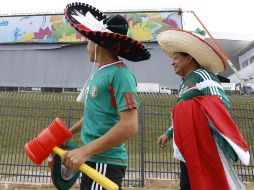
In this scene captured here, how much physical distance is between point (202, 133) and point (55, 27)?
4262 cm

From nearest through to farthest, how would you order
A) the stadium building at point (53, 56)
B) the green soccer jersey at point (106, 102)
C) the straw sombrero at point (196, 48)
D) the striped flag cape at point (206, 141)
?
the green soccer jersey at point (106, 102) < the striped flag cape at point (206, 141) < the straw sombrero at point (196, 48) < the stadium building at point (53, 56)

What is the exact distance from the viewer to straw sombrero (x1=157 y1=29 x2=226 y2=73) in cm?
283

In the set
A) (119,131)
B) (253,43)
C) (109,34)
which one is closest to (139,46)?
(109,34)

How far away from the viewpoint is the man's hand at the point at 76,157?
67.6 inches

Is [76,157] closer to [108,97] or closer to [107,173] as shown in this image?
[107,173]

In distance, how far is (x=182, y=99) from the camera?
286cm

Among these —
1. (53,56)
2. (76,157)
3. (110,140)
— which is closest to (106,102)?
(110,140)

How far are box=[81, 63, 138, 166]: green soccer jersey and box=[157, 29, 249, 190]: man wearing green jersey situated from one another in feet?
2.09

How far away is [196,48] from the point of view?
9.43 feet

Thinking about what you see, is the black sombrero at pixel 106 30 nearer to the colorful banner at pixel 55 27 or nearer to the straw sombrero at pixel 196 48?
the straw sombrero at pixel 196 48

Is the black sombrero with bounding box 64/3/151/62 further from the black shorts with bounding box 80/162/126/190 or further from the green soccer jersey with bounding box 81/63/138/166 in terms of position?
the black shorts with bounding box 80/162/126/190

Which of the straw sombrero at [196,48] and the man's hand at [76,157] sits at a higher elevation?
the straw sombrero at [196,48]

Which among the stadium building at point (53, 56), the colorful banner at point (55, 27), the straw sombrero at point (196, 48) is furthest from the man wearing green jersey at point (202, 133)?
the stadium building at point (53, 56)

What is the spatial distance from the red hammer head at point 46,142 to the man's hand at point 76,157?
14 cm
